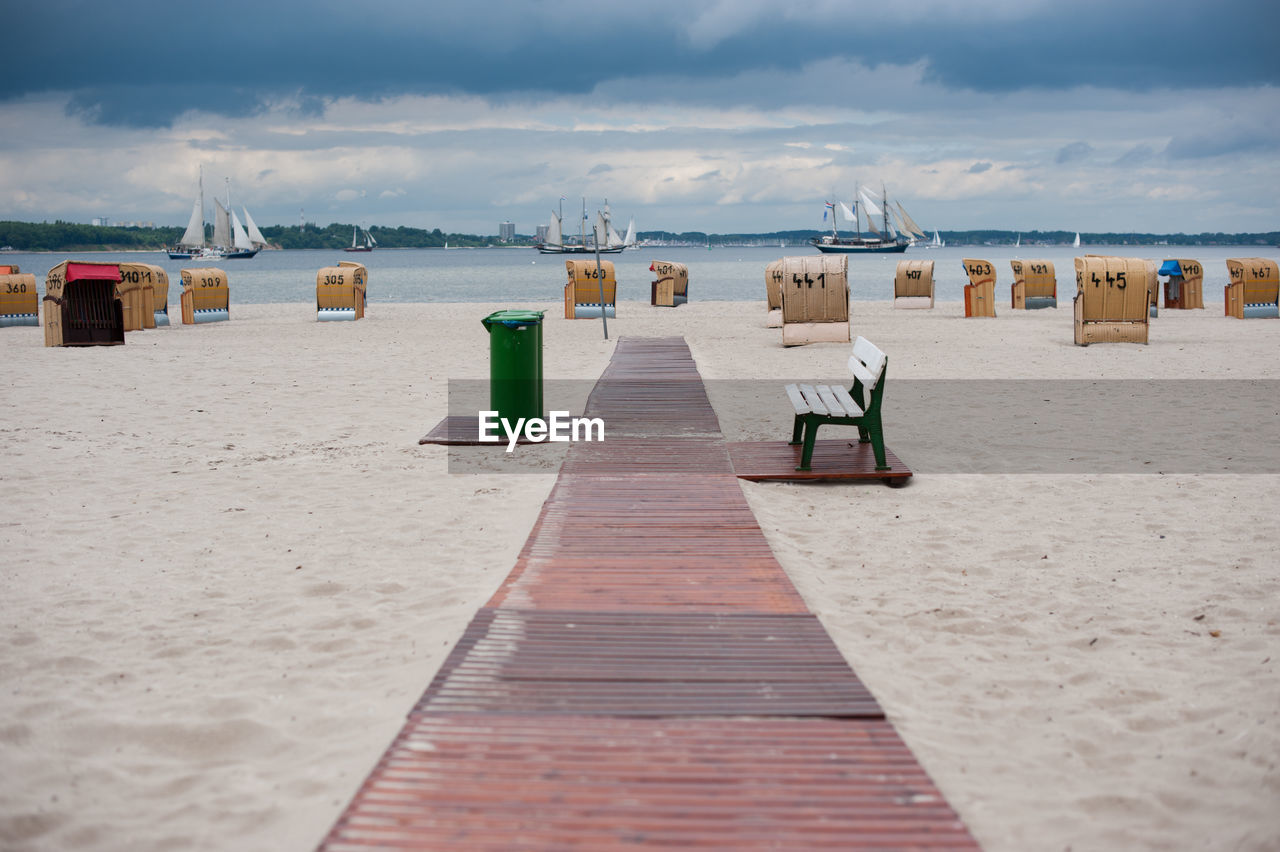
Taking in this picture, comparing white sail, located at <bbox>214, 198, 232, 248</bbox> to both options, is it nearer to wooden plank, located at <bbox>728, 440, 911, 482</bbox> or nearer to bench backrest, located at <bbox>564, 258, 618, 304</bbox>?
bench backrest, located at <bbox>564, 258, 618, 304</bbox>

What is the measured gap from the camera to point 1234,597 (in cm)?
507

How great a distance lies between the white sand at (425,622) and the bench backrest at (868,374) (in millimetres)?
711

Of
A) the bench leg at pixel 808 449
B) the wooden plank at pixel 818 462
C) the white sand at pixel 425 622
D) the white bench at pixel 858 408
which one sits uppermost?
the white bench at pixel 858 408

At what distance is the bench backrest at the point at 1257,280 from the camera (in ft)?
83.9

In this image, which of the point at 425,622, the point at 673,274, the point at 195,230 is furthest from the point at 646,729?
the point at 195,230

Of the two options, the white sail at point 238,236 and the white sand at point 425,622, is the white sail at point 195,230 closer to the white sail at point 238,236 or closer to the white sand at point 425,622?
the white sail at point 238,236

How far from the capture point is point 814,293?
19.2 m

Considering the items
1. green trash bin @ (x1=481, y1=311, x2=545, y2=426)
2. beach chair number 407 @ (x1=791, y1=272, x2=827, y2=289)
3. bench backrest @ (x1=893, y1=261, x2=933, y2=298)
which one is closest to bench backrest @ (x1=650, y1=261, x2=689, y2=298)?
bench backrest @ (x1=893, y1=261, x2=933, y2=298)

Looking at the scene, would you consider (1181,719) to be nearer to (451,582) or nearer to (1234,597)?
(1234,597)

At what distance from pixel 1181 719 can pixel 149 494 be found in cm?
644

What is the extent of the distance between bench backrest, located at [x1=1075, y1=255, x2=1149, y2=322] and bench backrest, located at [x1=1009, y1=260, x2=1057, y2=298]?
12.5 m

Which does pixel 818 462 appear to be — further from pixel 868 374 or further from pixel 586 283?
pixel 586 283

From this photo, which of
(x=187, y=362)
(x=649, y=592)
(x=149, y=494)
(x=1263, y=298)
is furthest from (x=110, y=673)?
(x=1263, y=298)

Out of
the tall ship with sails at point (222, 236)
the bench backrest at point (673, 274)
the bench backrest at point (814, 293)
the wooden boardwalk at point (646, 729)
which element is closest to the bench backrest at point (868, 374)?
the wooden boardwalk at point (646, 729)
